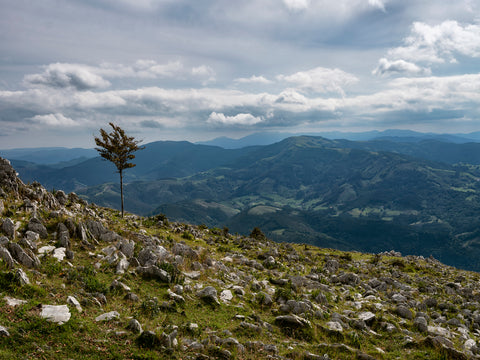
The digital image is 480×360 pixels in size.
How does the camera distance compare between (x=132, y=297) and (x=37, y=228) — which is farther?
(x=37, y=228)

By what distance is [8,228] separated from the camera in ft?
46.3

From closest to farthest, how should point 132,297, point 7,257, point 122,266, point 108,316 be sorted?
1. point 108,316
2. point 7,257
3. point 132,297
4. point 122,266

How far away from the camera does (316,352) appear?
1168cm

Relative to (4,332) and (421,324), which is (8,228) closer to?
(4,332)

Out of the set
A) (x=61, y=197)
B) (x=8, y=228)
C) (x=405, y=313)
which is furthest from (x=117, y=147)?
(x=405, y=313)

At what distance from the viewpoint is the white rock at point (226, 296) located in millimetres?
15173

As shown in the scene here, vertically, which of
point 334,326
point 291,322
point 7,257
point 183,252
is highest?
point 7,257

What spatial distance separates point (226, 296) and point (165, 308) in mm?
4052

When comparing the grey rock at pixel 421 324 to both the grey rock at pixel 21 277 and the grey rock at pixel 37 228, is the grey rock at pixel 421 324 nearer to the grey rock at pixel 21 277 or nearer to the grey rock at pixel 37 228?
the grey rock at pixel 21 277

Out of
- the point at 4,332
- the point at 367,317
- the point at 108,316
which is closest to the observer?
the point at 4,332

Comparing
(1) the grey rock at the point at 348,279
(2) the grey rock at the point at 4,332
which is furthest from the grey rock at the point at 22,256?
(1) the grey rock at the point at 348,279

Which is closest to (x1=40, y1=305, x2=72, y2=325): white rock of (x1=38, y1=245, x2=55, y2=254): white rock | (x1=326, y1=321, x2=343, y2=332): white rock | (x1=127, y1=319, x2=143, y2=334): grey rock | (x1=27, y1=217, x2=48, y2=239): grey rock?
(x1=127, y1=319, x2=143, y2=334): grey rock

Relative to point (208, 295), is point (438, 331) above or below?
below

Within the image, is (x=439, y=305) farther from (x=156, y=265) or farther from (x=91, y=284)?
(x=91, y=284)
